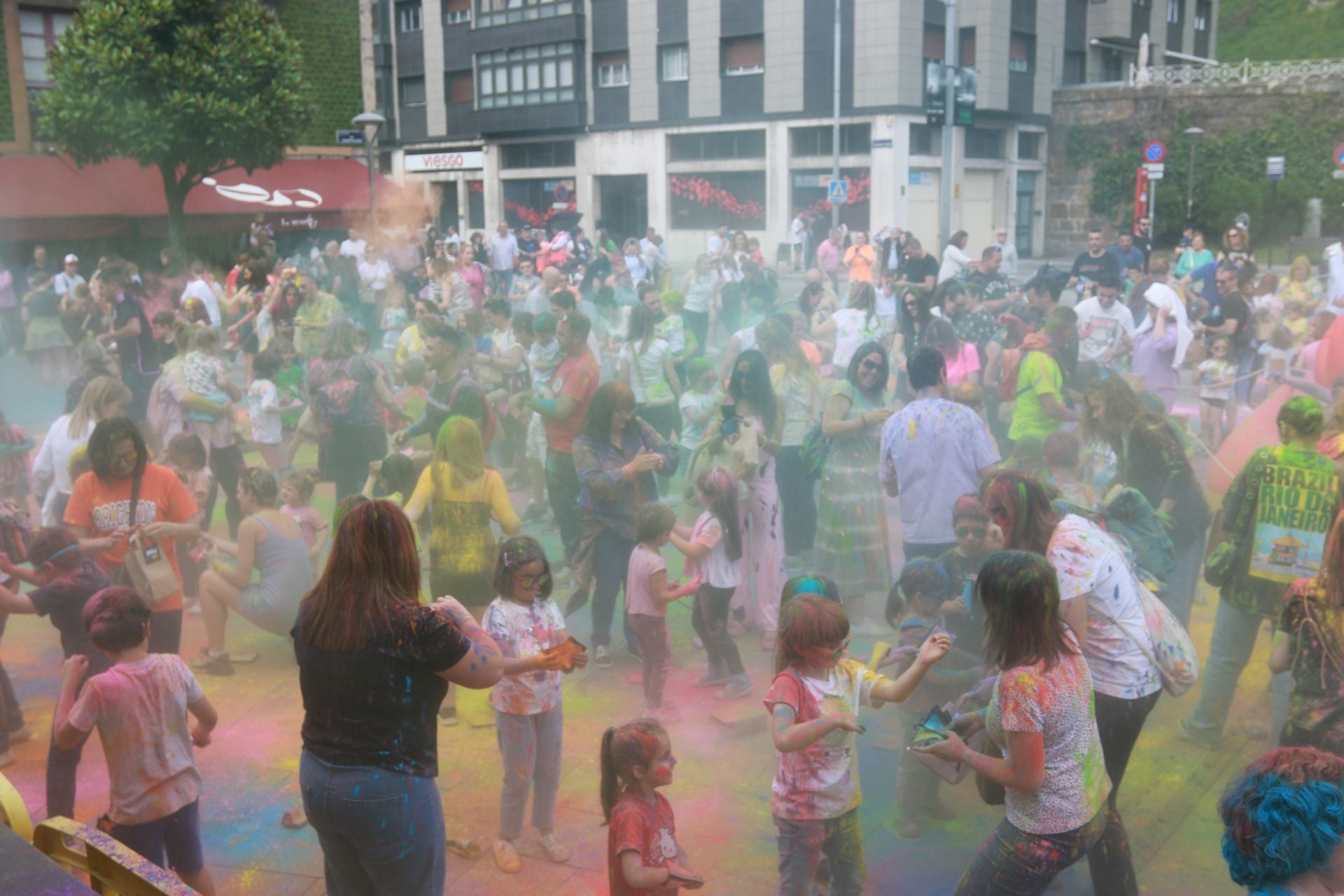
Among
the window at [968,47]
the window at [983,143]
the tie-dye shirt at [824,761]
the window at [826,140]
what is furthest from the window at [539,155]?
the tie-dye shirt at [824,761]

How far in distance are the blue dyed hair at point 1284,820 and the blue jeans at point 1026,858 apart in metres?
0.95

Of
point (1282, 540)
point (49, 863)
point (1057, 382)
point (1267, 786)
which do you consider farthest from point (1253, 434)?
point (49, 863)

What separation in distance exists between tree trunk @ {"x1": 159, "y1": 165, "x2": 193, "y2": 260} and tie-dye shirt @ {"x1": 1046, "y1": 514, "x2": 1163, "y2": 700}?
26534mm

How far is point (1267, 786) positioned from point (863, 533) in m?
4.49

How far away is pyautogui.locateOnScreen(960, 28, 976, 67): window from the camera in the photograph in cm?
3759

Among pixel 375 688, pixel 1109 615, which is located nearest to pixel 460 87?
pixel 1109 615

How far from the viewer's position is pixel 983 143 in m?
39.1

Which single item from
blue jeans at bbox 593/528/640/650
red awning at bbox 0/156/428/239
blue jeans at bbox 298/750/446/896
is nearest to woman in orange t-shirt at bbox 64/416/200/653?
blue jeans at bbox 593/528/640/650

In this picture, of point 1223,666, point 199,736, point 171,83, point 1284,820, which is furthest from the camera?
point 171,83

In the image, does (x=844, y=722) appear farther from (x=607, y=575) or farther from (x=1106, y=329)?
(x=1106, y=329)

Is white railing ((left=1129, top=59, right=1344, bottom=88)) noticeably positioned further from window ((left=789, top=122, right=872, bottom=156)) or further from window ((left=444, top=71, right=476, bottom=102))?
window ((left=444, top=71, right=476, bottom=102))

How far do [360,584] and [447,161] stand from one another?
47063 millimetres

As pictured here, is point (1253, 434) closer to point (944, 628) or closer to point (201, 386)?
point (944, 628)

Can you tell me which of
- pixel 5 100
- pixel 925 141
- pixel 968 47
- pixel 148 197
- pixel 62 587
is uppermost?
pixel 968 47
